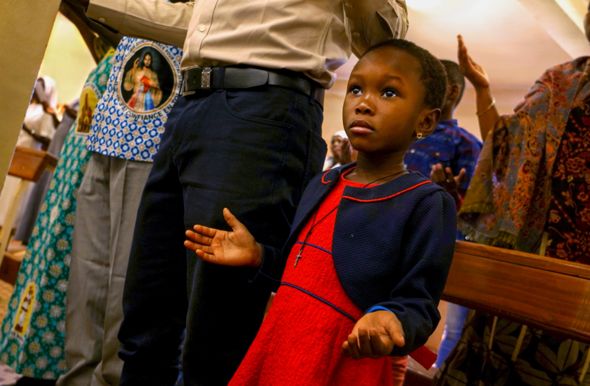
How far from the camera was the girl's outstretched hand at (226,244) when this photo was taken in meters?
0.92

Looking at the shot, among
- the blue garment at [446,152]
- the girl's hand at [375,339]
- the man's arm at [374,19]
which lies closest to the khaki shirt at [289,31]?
the man's arm at [374,19]

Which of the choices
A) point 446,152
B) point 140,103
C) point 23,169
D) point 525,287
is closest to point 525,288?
point 525,287

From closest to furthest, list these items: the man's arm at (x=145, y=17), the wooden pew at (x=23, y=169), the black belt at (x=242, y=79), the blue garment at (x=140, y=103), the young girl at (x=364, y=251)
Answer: the young girl at (x=364, y=251), the black belt at (x=242, y=79), the man's arm at (x=145, y=17), the blue garment at (x=140, y=103), the wooden pew at (x=23, y=169)

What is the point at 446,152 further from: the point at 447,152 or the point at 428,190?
the point at 428,190

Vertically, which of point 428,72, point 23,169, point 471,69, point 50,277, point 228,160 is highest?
point 471,69

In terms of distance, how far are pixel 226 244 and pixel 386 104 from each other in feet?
1.22

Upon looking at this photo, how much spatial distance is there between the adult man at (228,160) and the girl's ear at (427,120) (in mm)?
220

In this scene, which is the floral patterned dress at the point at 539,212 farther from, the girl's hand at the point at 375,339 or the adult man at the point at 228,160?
the girl's hand at the point at 375,339

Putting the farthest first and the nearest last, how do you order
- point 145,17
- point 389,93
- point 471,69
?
point 471,69, point 145,17, point 389,93

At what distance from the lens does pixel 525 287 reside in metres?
0.98

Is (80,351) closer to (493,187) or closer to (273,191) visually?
(273,191)

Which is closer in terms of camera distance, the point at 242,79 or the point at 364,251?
the point at 364,251

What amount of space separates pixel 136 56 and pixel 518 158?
42.8 inches

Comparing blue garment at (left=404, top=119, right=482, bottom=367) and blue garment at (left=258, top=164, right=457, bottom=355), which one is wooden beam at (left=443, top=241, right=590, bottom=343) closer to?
blue garment at (left=258, top=164, right=457, bottom=355)
